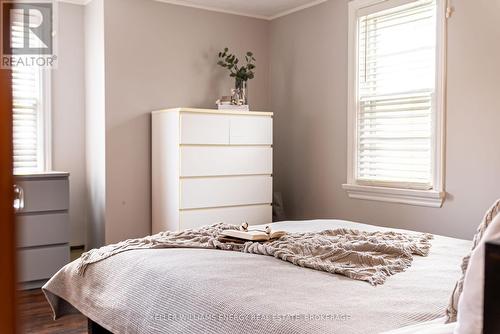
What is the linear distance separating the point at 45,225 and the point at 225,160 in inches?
56.6

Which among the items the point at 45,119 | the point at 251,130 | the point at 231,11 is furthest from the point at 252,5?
the point at 45,119

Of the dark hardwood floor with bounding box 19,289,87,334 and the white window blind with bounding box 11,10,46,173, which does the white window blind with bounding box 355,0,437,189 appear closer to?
the dark hardwood floor with bounding box 19,289,87,334

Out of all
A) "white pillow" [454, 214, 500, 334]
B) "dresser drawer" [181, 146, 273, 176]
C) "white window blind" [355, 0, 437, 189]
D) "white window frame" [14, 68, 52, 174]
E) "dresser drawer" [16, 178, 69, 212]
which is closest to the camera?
"white pillow" [454, 214, 500, 334]

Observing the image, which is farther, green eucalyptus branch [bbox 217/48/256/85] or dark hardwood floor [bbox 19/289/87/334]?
green eucalyptus branch [bbox 217/48/256/85]

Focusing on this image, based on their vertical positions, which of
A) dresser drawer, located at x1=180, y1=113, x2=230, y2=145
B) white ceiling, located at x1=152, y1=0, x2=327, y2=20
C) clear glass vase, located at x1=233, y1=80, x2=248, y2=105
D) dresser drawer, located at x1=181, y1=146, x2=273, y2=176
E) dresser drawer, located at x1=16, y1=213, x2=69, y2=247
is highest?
white ceiling, located at x1=152, y1=0, x2=327, y2=20

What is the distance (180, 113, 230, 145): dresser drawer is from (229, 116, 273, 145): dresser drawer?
0.07 m

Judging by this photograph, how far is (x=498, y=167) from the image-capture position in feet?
9.71

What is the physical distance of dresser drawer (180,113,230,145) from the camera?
12.2ft

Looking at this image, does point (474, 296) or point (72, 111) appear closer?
point (474, 296)

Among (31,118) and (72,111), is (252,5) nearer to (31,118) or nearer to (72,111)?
(72,111)

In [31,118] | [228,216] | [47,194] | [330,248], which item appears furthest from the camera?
[31,118]

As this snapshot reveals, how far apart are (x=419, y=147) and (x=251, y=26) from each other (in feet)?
6.87

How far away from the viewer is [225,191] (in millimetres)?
3953

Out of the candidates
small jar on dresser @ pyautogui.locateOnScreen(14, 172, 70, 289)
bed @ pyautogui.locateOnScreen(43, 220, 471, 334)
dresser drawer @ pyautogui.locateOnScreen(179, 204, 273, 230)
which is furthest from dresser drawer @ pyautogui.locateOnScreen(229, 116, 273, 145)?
bed @ pyautogui.locateOnScreen(43, 220, 471, 334)
